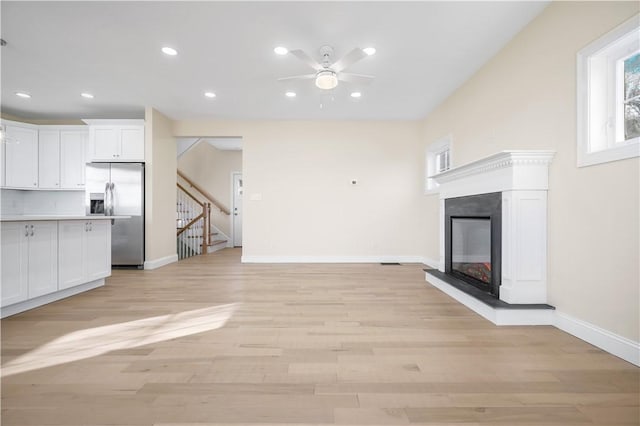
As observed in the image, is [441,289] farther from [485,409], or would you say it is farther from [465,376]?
[485,409]

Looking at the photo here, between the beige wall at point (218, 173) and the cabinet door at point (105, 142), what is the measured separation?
12.2ft

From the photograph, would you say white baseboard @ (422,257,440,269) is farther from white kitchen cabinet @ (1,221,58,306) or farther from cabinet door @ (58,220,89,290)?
white kitchen cabinet @ (1,221,58,306)

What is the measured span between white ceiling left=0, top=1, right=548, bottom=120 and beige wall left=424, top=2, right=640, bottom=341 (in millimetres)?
337

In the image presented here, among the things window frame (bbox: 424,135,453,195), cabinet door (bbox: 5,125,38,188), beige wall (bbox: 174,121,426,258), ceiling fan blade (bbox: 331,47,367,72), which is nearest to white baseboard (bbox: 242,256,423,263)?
beige wall (bbox: 174,121,426,258)

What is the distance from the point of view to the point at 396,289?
145 inches

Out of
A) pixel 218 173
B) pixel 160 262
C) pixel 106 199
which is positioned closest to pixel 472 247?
pixel 160 262

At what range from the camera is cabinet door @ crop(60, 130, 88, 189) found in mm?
5488

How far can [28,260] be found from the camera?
2.75 meters

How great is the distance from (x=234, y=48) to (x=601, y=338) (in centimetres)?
419

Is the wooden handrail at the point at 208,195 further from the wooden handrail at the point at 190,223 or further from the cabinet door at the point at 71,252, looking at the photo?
A: the cabinet door at the point at 71,252

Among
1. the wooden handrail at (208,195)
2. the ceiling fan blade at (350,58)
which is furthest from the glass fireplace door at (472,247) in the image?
the wooden handrail at (208,195)

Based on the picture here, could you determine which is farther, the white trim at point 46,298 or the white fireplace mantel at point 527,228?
the white trim at point 46,298

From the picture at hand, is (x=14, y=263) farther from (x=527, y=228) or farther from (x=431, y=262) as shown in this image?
(x=431, y=262)

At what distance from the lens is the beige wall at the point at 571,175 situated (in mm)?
1896
